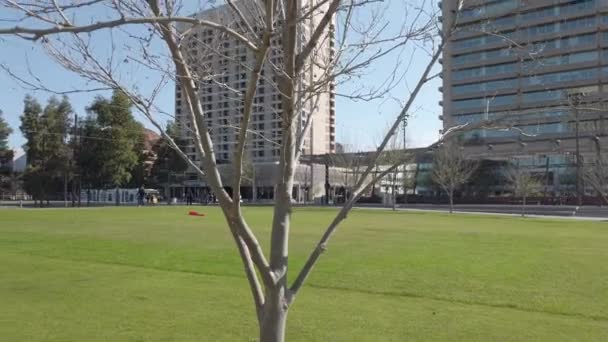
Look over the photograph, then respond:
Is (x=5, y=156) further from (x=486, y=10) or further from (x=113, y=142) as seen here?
(x=486, y=10)

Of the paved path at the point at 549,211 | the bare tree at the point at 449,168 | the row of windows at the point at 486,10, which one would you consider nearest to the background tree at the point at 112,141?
the bare tree at the point at 449,168

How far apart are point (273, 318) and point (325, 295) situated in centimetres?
583

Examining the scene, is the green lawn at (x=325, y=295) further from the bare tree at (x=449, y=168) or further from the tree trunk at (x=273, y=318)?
the bare tree at (x=449, y=168)

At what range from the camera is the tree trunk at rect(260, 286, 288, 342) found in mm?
3499

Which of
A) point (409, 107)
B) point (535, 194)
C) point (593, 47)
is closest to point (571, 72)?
point (593, 47)

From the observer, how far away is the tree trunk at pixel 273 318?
138 inches

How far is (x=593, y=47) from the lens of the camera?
80562 millimetres

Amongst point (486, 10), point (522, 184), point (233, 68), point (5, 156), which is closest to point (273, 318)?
point (233, 68)

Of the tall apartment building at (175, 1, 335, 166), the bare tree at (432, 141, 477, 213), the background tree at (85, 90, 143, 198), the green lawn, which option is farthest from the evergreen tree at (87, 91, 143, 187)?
the tall apartment building at (175, 1, 335, 166)

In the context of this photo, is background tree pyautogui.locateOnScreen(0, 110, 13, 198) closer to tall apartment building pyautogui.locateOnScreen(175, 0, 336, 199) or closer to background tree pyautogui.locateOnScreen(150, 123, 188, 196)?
background tree pyautogui.locateOnScreen(150, 123, 188, 196)

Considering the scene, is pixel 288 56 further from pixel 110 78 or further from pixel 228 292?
pixel 228 292

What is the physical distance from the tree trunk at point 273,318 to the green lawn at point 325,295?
3245 millimetres

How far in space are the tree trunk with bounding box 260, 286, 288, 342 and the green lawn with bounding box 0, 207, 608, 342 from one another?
10.6ft

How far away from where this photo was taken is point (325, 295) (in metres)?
9.20
